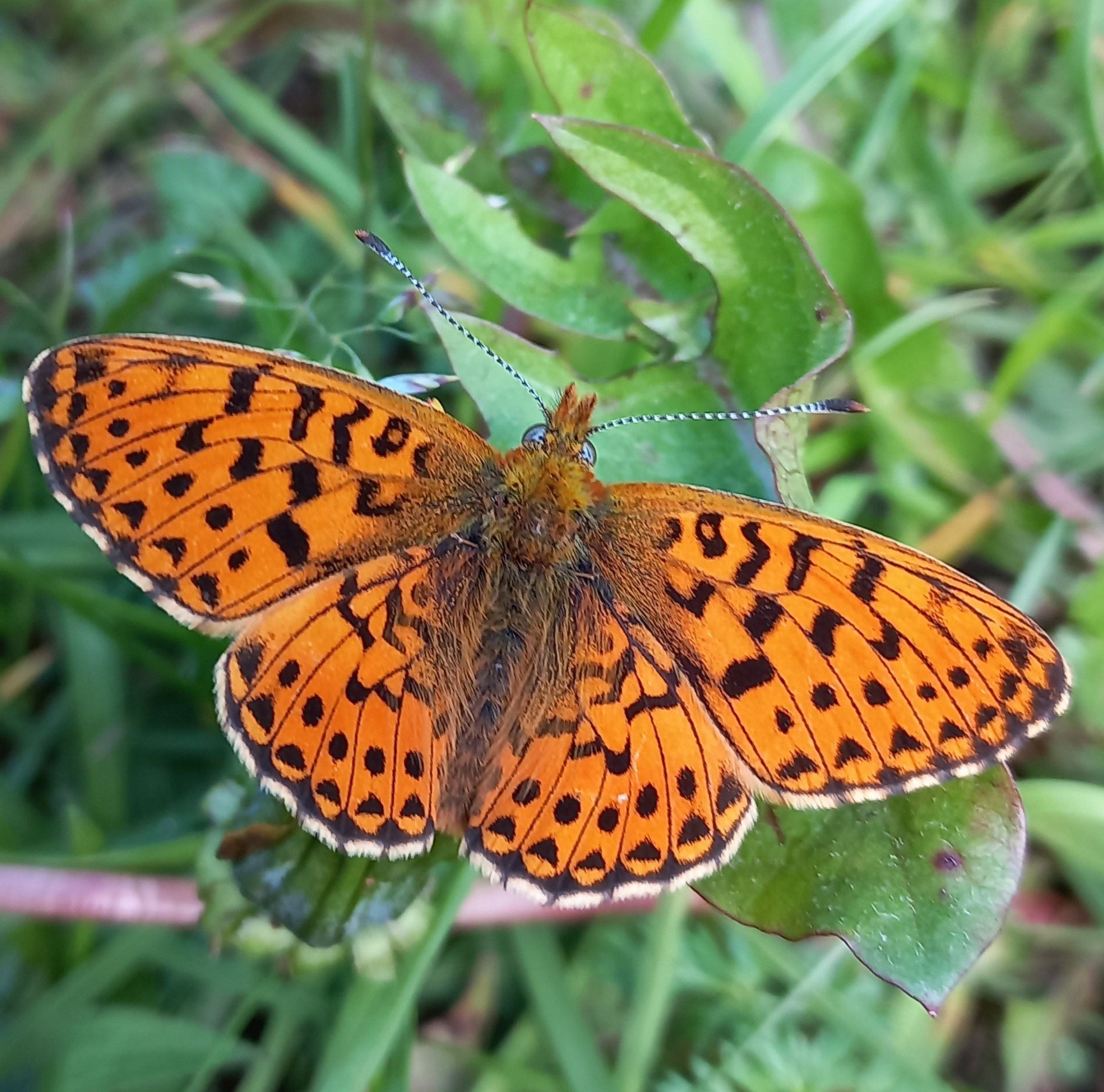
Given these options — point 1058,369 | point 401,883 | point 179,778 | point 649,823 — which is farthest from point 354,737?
point 1058,369

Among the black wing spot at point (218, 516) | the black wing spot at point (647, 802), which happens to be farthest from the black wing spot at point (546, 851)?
the black wing spot at point (218, 516)

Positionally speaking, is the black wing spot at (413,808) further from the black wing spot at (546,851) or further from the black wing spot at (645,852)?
the black wing spot at (645,852)

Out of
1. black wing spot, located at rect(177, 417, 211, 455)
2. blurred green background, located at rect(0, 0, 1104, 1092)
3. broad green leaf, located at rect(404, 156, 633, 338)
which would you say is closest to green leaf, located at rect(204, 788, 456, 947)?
blurred green background, located at rect(0, 0, 1104, 1092)

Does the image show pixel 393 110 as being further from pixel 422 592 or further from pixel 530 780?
pixel 530 780

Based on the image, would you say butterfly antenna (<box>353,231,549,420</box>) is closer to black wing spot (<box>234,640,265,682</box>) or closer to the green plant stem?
black wing spot (<box>234,640,265,682</box>)

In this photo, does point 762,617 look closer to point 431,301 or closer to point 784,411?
point 784,411
